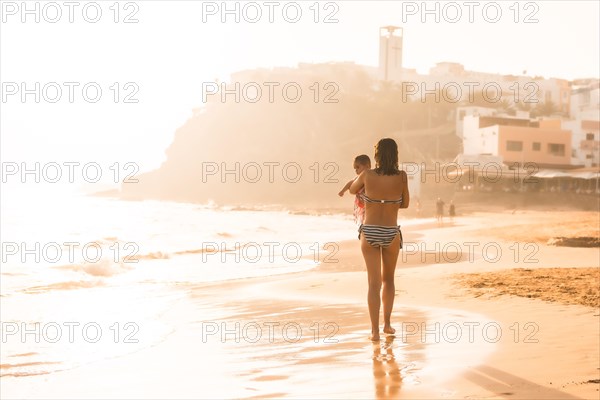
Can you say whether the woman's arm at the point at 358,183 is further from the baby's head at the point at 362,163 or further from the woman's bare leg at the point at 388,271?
the woman's bare leg at the point at 388,271

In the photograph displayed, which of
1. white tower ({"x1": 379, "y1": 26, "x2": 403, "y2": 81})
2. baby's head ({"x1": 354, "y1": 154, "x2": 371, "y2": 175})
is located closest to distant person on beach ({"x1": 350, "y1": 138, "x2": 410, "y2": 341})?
baby's head ({"x1": 354, "y1": 154, "x2": 371, "y2": 175})

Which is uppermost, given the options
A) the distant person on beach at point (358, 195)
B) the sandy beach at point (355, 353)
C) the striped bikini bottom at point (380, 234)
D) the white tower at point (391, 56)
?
the white tower at point (391, 56)

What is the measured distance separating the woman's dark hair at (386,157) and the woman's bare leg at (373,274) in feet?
2.23

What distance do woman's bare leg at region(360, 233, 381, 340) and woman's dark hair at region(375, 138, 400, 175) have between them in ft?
2.23

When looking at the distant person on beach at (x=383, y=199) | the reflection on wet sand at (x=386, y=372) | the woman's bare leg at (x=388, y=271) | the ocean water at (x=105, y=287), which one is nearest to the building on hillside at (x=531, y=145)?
the ocean water at (x=105, y=287)

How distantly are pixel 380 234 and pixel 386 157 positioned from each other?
29.3 inches

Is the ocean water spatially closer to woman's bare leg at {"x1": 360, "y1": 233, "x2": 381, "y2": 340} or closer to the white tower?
woman's bare leg at {"x1": 360, "y1": 233, "x2": 381, "y2": 340}

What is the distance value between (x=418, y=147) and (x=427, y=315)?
74.8 m

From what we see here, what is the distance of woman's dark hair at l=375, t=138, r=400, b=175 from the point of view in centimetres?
620

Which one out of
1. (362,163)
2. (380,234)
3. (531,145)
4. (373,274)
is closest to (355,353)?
(373,274)

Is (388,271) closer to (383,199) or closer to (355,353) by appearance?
(383,199)

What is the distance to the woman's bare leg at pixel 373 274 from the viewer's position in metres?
6.38

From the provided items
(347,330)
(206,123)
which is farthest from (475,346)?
(206,123)

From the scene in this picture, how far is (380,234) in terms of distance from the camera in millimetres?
6270
